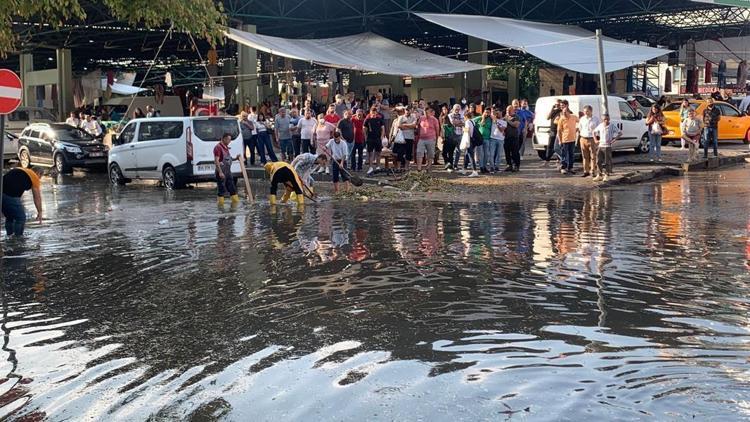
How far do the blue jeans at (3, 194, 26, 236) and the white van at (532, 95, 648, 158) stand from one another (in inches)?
557

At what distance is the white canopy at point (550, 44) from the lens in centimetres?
2686

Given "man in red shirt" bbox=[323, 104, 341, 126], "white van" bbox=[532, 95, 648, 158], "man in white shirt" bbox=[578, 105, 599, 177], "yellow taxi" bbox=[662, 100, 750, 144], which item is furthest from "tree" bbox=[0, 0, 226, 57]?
"yellow taxi" bbox=[662, 100, 750, 144]

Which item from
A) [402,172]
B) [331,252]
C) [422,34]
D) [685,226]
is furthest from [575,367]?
[422,34]

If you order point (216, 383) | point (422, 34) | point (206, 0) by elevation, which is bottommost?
point (216, 383)

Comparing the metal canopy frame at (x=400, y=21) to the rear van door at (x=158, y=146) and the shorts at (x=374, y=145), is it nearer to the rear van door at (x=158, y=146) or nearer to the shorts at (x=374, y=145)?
the rear van door at (x=158, y=146)

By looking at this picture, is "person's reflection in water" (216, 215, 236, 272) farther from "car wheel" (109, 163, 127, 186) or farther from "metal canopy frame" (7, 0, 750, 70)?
"metal canopy frame" (7, 0, 750, 70)

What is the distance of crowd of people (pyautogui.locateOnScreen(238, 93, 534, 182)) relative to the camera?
→ 20500mm

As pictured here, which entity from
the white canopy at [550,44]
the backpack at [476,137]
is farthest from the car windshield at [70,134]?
the backpack at [476,137]

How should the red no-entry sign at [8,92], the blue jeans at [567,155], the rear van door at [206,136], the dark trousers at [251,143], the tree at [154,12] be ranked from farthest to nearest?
the dark trousers at [251,143], the blue jeans at [567,155], the rear van door at [206,136], the red no-entry sign at [8,92], the tree at [154,12]

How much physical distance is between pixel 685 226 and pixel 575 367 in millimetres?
7388

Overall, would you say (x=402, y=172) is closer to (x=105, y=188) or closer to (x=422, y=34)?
(x=105, y=188)

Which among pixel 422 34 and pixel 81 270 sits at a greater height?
pixel 422 34

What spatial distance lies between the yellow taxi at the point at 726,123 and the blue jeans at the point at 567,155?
934cm

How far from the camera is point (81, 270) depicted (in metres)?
9.63
